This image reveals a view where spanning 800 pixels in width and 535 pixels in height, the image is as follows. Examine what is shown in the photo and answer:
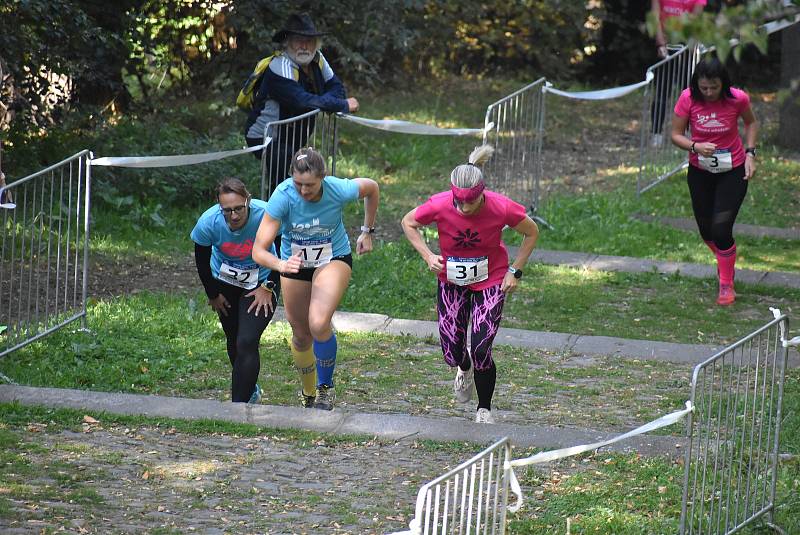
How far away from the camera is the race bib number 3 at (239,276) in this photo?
22.3 feet

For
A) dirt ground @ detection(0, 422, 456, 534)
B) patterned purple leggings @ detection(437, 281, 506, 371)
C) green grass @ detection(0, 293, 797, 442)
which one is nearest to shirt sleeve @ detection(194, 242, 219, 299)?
green grass @ detection(0, 293, 797, 442)

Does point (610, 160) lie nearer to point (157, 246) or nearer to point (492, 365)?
point (157, 246)

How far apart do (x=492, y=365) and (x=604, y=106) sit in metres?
10.9


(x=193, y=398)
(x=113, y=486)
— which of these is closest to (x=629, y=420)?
(x=193, y=398)

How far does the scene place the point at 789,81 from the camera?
531 inches

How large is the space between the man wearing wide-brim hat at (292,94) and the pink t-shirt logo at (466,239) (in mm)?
3208

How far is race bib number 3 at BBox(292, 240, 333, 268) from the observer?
671cm

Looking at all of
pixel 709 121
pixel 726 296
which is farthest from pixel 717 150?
pixel 726 296

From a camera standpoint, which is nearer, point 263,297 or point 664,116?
point 263,297

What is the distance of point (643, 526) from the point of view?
512cm

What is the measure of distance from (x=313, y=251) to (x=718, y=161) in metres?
3.97

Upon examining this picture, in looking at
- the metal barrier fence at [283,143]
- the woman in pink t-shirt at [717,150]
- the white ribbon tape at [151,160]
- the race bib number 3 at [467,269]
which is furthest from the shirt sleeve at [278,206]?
the woman in pink t-shirt at [717,150]

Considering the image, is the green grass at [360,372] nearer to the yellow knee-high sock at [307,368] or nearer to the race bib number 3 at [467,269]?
the yellow knee-high sock at [307,368]

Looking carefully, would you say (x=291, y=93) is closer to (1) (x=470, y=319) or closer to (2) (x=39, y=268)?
(2) (x=39, y=268)
